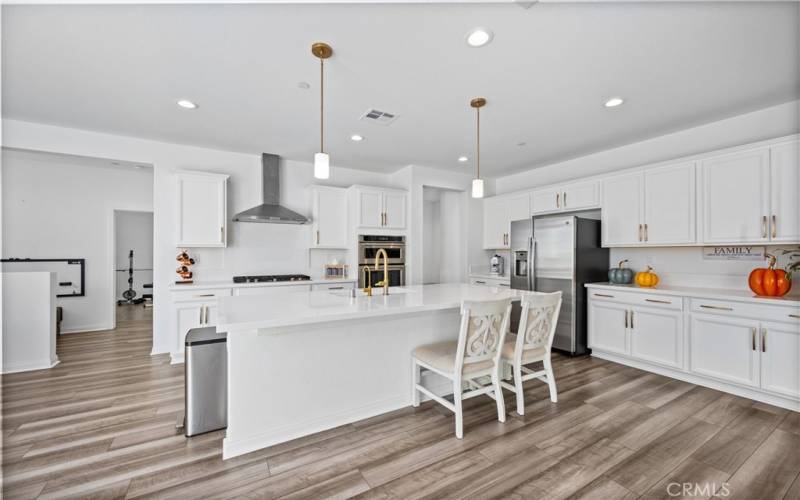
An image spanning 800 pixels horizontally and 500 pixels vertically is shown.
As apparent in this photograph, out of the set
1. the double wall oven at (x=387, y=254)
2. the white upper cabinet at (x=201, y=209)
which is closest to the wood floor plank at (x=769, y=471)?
the double wall oven at (x=387, y=254)

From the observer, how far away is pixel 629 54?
2229 millimetres

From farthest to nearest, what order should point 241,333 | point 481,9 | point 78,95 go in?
point 78,95, point 241,333, point 481,9

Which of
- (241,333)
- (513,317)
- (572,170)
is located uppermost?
(572,170)

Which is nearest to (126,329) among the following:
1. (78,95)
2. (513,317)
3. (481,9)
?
(78,95)

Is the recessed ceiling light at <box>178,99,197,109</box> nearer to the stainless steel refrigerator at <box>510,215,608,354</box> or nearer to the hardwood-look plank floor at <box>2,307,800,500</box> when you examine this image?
the hardwood-look plank floor at <box>2,307,800,500</box>

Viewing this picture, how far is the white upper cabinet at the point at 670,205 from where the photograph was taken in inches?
130

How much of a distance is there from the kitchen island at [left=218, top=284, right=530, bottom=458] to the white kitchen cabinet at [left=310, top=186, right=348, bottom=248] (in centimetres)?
213

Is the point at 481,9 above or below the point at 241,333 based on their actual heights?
above

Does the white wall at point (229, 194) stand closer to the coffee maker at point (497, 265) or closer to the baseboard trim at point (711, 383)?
the coffee maker at point (497, 265)

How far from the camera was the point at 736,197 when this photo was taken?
3.00m

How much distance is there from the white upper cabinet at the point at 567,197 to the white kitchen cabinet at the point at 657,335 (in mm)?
1411

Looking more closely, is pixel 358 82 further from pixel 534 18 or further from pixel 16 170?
pixel 16 170

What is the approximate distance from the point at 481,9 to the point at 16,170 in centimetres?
682

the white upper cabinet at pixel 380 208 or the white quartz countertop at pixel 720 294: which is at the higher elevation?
the white upper cabinet at pixel 380 208
